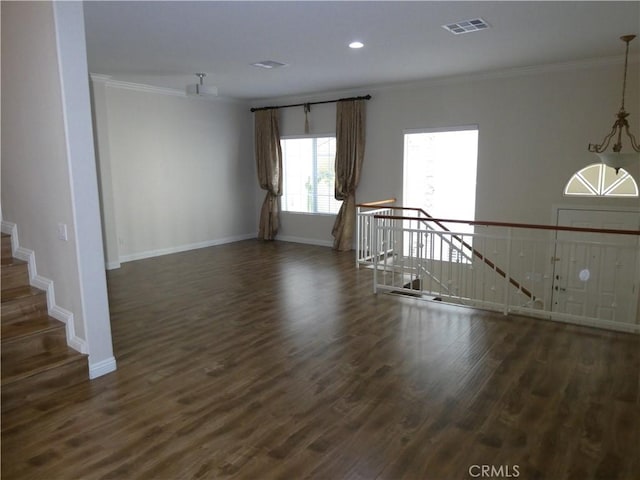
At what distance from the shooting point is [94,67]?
5.73 m

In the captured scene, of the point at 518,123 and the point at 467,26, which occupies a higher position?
the point at 467,26

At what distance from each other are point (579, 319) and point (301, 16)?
3.81 metres

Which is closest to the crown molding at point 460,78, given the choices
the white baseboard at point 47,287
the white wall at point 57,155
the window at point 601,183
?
the window at point 601,183

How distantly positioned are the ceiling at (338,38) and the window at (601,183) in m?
1.41

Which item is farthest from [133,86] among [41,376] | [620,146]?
[620,146]

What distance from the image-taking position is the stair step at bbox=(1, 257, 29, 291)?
3.44m

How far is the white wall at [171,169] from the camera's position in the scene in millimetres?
6918

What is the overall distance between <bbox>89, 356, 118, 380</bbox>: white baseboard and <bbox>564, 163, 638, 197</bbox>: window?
5.82m

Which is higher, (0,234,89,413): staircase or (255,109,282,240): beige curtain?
(255,109,282,240): beige curtain

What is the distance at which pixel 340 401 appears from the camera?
2920mm

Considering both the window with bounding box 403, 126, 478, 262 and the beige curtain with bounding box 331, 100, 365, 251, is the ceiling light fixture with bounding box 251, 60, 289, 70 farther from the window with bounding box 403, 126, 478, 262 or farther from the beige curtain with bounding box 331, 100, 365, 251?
the window with bounding box 403, 126, 478, 262

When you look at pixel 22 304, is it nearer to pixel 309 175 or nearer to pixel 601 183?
pixel 309 175

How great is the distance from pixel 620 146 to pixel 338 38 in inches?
132

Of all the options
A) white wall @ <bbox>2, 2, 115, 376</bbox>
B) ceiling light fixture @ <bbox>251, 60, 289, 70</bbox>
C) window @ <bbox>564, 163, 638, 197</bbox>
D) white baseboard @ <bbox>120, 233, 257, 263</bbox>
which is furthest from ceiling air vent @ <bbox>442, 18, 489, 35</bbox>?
white baseboard @ <bbox>120, 233, 257, 263</bbox>
